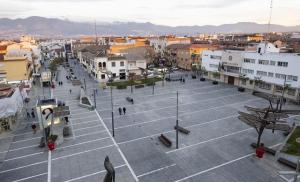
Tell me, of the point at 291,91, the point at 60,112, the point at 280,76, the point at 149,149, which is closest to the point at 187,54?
the point at 280,76

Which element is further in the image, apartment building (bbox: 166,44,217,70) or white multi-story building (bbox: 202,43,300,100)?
apartment building (bbox: 166,44,217,70)

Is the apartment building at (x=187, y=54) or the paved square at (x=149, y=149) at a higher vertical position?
the apartment building at (x=187, y=54)

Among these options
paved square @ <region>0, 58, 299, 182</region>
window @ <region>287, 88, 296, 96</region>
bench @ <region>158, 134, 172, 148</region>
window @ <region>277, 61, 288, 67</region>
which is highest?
window @ <region>277, 61, 288, 67</region>

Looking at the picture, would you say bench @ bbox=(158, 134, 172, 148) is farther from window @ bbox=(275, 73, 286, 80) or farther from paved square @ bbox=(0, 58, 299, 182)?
window @ bbox=(275, 73, 286, 80)

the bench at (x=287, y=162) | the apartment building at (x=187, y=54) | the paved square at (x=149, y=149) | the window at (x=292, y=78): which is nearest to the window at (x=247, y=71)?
the window at (x=292, y=78)

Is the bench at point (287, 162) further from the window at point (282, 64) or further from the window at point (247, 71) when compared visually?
the window at point (247, 71)

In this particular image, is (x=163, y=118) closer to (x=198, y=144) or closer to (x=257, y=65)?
(x=198, y=144)

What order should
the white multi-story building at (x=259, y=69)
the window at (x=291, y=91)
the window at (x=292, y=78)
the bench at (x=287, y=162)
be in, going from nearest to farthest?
the bench at (x=287, y=162) < the window at (x=292, y=78) < the white multi-story building at (x=259, y=69) < the window at (x=291, y=91)

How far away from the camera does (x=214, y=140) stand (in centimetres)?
2656

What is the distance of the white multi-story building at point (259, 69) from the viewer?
142 ft

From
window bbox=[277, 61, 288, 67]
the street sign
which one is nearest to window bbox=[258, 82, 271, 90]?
window bbox=[277, 61, 288, 67]

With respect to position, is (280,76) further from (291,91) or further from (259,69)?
(259,69)

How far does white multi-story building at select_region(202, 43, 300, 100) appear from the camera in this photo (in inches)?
1705

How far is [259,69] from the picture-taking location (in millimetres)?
49781
